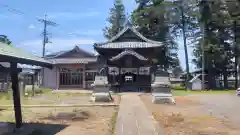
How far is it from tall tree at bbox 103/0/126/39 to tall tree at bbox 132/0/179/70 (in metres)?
9.46

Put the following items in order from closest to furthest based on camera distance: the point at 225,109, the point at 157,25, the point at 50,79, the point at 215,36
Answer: the point at 225,109
the point at 50,79
the point at 215,36
the point at 157,25

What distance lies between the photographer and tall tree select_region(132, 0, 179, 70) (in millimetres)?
43500

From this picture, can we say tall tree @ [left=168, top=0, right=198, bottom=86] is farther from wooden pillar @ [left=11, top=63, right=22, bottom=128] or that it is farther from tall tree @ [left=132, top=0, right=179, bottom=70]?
wooden pillar @ [left=11, top=63, right=22, bottom=128]

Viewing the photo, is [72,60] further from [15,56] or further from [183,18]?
[15,56]

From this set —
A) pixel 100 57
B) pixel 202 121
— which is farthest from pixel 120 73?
pixel 202 121

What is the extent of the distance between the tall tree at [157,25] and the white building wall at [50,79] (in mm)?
13503

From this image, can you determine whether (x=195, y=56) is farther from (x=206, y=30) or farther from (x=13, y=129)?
(x=13, y=129)

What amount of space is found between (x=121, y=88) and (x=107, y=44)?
472 centimetres

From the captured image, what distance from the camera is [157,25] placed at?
44344 mm

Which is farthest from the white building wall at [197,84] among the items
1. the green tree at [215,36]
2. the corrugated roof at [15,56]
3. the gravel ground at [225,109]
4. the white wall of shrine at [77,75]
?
the corrugated roof at [15,56]

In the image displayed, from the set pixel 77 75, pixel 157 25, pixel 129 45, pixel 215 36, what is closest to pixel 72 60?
pixel 77 75

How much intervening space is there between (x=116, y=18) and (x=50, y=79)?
2170cm

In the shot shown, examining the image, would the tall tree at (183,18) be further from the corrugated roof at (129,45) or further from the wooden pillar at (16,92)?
the wooden pillar at (16,92)

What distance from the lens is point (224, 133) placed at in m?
8.78
